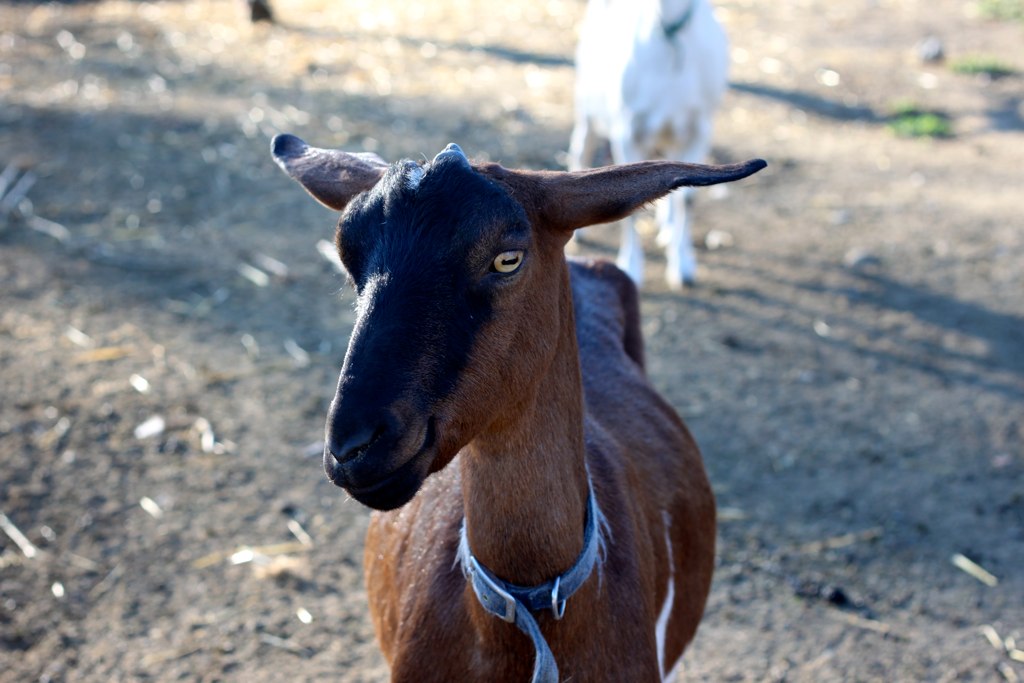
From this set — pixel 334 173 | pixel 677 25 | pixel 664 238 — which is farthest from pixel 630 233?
Answer: pixel 334 173

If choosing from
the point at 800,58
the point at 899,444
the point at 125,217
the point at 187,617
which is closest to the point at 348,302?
the point at 125,217

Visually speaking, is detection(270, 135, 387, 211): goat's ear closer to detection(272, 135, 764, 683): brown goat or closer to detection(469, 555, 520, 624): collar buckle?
detection(272, 135, 764, 683): brown goat

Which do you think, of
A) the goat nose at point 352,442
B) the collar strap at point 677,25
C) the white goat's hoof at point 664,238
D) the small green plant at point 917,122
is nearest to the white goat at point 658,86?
the collar strap at point 677,25

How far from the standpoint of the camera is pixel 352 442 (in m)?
2.05

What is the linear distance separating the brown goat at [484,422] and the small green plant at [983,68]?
29.0ft

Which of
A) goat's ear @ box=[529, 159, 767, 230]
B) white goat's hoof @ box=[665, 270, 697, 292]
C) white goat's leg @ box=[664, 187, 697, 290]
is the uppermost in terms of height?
goat's ear @ box=[529, 159, 767, 230]

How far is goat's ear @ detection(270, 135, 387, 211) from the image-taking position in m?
2.68

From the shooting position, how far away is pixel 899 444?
5.52 metres

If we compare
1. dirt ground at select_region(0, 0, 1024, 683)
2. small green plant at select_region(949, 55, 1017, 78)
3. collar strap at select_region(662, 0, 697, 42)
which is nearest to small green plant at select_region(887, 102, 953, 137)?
dirt ground at select_region(0, 0, 1024, 683)

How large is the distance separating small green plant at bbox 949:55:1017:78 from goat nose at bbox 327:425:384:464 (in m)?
10.00

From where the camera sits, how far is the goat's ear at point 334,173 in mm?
2676

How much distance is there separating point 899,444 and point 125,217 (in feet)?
19.8

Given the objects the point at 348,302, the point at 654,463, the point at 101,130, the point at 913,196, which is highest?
the point at 654,463

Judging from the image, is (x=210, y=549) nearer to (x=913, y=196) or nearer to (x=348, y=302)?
(x=348, y=302)
